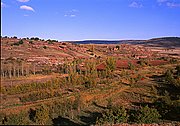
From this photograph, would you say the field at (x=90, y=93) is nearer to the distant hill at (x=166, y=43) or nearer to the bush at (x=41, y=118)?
the bush at (x=41, y=118)

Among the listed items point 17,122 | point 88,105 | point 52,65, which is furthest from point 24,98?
point 52,65

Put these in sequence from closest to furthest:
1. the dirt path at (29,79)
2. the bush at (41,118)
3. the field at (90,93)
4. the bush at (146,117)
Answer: the bush at (41,118)
the bush at (146,117)
the field at (90,93)
the dirt path at (29,79)

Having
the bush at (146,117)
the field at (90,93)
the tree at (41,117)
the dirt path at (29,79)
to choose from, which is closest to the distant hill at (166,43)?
the field at (90,93)

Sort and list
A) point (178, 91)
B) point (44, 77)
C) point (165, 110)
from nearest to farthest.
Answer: point (165, 110)
point (178, 91)
point (44, 77)

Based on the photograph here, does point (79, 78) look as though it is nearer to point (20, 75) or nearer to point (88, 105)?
point (20, 75)

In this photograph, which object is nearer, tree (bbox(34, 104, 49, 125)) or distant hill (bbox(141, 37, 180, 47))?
tree (bbox(34, 104, 49, 125))

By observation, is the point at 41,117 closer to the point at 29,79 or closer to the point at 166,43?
the point at 29,79

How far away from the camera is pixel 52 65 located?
41344 millimetres

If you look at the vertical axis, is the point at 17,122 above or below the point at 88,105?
above

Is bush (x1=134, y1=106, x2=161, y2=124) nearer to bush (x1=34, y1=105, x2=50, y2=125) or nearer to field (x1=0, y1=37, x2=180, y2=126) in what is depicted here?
field (x1=0, y1=37, x2=180, y2=126)

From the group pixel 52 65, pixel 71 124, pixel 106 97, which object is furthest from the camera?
pixel 52 65

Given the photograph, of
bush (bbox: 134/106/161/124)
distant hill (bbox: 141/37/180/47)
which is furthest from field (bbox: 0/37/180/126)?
distant hill (bbox: 141/37/180/47)

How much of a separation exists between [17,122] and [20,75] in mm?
23424

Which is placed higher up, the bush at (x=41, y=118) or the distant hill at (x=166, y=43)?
A: the bush at (x=41, y=118)
